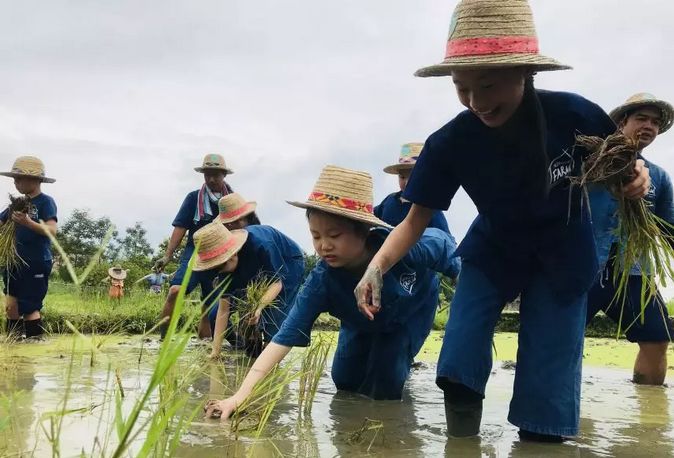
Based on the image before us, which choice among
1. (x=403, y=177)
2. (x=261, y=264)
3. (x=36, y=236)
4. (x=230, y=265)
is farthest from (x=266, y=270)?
(x=36, y=236)

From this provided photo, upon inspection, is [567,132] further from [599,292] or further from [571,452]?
[599,292]

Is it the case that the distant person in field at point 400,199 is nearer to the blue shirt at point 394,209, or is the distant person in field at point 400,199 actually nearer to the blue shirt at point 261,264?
the blue shirt at point 394,209

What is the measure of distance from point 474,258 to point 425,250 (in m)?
0.96

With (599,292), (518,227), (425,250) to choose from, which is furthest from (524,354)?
(599,292)

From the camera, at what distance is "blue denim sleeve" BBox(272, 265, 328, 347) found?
10.8 ft

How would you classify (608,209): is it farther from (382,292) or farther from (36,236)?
(36,236)

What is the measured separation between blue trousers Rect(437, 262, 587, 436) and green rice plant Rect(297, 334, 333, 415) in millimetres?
610

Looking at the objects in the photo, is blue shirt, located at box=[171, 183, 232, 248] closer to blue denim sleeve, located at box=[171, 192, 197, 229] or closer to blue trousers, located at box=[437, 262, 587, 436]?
blue denim sleeve, located at box=[171, 192, 197, 229]

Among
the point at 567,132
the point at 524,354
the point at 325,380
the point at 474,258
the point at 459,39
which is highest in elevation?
the point at 459,39

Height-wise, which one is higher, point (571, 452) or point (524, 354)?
point (524, 354)

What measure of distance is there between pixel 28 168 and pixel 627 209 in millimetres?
Answer: 6009

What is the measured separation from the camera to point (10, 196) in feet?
21.8

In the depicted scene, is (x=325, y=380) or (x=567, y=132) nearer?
(x=567, y=132)

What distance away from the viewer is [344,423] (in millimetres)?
3209
